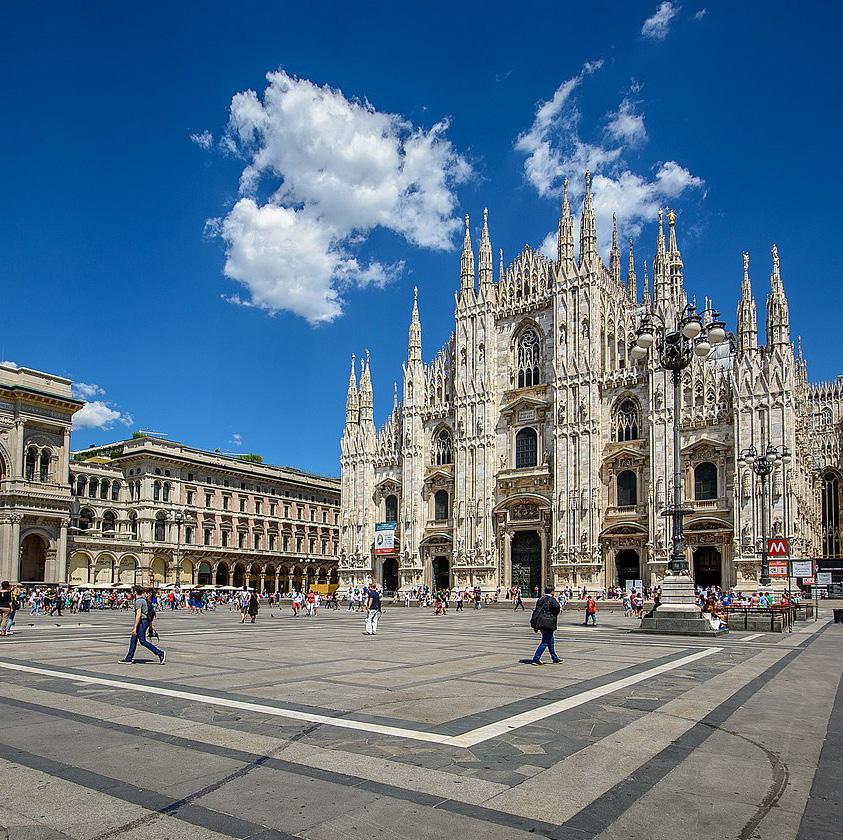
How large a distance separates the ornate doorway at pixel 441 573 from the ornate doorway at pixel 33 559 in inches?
1120

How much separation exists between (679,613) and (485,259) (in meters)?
43.1

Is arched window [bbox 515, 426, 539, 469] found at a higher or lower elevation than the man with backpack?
higher

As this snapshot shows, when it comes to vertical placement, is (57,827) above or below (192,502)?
below

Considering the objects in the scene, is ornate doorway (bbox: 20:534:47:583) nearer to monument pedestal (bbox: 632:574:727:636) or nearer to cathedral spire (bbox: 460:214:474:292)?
cathedral spire (bbox: 460:214:474:292)

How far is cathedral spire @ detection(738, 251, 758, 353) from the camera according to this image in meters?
49.2

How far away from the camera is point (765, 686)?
41.7ft

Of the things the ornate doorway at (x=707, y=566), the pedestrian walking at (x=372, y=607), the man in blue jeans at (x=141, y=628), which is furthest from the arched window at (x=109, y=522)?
the man in blue jeans at (x=141, y=628)

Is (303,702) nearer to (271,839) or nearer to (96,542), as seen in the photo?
(271,839)

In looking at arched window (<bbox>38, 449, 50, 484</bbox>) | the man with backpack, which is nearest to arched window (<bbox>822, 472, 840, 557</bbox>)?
arched window (<bbox>38, 449, 50, 484</bbox>)

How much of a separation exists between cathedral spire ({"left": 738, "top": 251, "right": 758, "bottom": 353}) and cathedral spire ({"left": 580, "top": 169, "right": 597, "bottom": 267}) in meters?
10.8

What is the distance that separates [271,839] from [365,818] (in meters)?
0.73

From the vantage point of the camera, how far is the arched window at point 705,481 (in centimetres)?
4975

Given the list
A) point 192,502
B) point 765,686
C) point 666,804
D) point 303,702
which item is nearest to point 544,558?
point 192,502

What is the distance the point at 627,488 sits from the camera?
5319 centimetres
